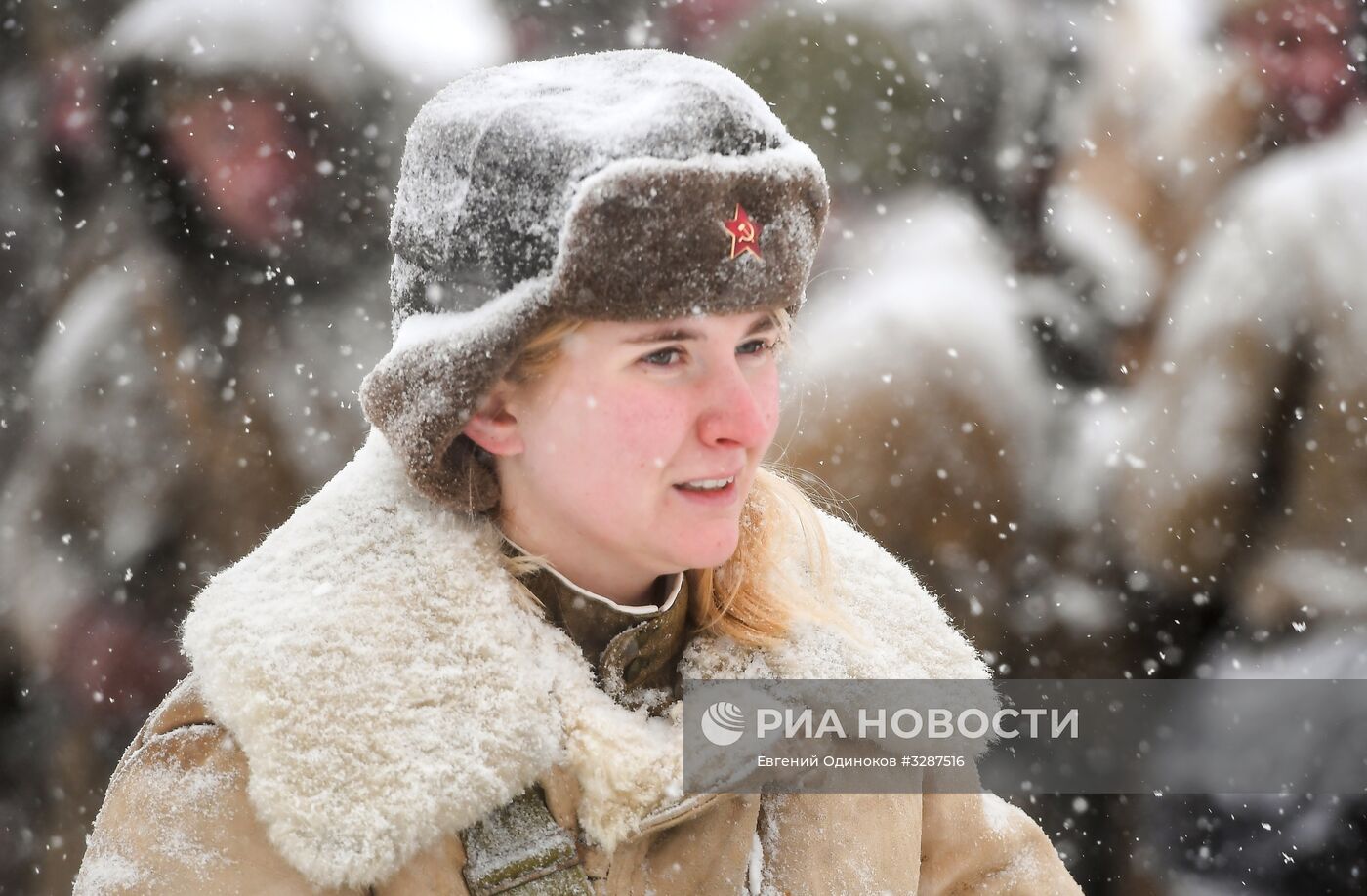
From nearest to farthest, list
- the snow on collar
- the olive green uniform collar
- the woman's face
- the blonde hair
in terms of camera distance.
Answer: the snow on collar
the woman's face
the olive green uniform collar
the blonde hair

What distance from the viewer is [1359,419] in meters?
2.59

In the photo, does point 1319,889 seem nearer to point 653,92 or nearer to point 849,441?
point 849,441

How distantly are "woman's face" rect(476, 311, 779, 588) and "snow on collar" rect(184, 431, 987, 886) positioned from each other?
106mm

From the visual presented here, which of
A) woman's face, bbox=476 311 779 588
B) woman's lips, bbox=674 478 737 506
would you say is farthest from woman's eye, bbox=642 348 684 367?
woman's lips, bbox=674 478 737 506

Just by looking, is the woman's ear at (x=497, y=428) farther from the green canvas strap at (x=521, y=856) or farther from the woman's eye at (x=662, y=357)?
the green canvas strap at (x=521, y=856)

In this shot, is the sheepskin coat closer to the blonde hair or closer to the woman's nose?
the blonde hair

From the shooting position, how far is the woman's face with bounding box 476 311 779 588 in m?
1.18

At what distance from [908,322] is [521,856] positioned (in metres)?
1.83

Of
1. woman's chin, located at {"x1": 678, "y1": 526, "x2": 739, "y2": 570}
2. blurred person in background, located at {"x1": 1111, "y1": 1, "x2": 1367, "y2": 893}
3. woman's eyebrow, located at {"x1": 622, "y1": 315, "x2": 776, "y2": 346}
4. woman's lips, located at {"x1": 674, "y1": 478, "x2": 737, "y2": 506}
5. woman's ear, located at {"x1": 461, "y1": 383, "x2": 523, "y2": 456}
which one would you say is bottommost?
blurred person in background, located at {"x1": 1111, "y1": 1, "x2": 1367, "y2": 893}

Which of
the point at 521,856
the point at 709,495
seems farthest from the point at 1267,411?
the point at 521,856

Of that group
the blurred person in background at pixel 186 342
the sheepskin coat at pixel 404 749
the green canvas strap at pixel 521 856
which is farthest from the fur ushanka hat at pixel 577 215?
the blurred person in background at pixel 186 342

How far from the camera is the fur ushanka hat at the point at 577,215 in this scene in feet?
3.61

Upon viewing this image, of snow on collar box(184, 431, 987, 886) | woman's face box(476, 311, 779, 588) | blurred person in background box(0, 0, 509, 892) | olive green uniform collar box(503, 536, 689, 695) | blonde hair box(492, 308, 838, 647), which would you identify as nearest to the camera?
snow on collar box(184, 431, 987, 886)

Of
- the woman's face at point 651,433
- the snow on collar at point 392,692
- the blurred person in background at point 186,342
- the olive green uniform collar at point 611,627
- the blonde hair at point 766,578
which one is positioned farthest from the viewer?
the blurred person in background at point 186,342
